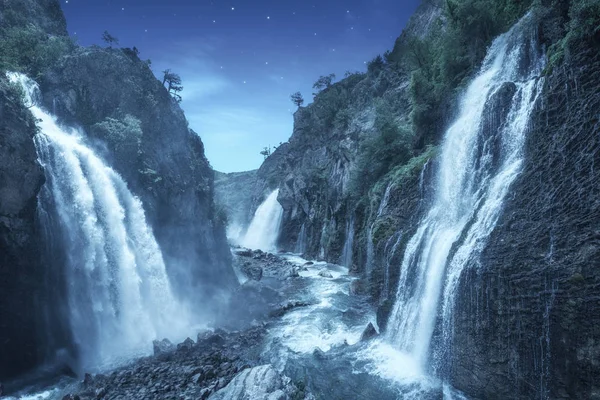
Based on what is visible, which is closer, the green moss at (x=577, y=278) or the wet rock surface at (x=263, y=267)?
the green moss at (x=577, y=278)

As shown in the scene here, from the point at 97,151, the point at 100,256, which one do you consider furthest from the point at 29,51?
the point at 100,256

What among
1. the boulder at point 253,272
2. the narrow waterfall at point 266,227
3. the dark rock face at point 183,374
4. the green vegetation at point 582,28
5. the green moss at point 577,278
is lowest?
the dark rock face at point 183,374

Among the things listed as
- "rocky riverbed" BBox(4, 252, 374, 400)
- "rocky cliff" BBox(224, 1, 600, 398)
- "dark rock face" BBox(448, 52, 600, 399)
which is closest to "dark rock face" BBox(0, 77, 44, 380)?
"rocky riverbed" BBox(4, 252, 374, 400)

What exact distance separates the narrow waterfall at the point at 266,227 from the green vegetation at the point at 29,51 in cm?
4494

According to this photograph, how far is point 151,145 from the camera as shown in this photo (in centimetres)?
2730

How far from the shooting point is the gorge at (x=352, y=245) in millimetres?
9539

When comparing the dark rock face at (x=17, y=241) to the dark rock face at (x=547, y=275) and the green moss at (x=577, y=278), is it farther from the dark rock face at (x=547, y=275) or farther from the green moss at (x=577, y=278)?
the green moss at (x=577, y=278)

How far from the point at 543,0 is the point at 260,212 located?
64460 millimetres

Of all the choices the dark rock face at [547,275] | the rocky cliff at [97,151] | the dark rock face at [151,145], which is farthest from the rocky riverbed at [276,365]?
the dark rock face at [151,145]

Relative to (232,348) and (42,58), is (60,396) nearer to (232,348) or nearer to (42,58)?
(232,348)

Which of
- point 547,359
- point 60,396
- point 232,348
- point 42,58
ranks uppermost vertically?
point 42,58

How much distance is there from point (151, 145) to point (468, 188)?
81.4 ft

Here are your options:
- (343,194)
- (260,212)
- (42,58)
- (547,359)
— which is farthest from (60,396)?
(260,212)

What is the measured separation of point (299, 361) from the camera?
15.0 metres
